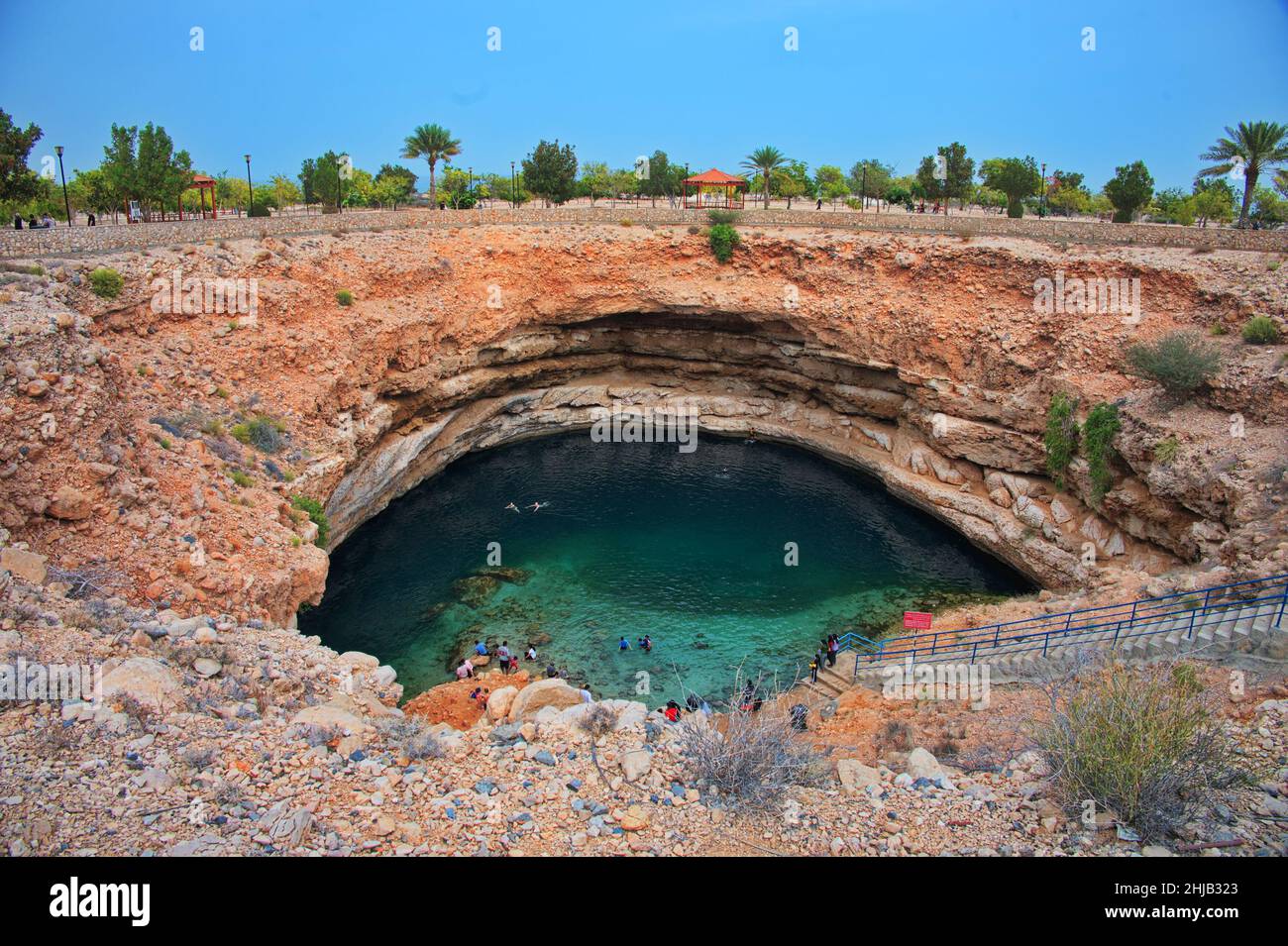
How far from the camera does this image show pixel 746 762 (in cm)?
1165

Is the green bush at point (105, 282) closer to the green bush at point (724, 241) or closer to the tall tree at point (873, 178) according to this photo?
the green bush at point (724, 241)

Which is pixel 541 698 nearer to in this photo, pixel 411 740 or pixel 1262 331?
pixel 411 740

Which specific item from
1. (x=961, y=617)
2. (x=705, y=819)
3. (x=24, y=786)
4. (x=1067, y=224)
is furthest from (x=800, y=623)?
(x=1067, y=224)

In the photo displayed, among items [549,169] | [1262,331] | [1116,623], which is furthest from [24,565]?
[549,169]

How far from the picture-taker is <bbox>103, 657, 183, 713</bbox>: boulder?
12.2m

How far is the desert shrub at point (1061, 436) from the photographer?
2898 centimetres

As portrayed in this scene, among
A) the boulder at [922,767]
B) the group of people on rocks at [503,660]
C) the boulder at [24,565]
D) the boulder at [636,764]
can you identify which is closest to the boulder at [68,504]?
the boulder at [24,565]

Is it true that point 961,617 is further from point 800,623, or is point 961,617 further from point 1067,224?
point 1067,224

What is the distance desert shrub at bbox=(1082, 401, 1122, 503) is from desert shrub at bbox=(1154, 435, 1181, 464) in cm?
197

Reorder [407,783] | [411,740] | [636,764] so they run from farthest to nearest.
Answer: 1. [411,740]
2. [636,764]
3. [407,783]

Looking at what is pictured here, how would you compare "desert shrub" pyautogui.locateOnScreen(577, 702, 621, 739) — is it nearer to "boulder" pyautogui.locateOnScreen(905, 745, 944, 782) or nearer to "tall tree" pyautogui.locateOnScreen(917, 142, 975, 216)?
"boulder" pyautogui.locateOnScreen(905, 745, 944, 782)

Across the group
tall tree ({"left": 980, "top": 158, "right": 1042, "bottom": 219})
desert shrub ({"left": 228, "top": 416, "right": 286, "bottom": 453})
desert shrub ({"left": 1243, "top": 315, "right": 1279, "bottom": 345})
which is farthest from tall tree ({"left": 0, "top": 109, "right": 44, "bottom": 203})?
tall tree ({"left": 980, "top": 158, "right": 1042, "bottom": 219})

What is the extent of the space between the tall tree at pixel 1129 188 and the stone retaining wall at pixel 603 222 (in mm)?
8837

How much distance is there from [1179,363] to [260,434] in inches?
1171
